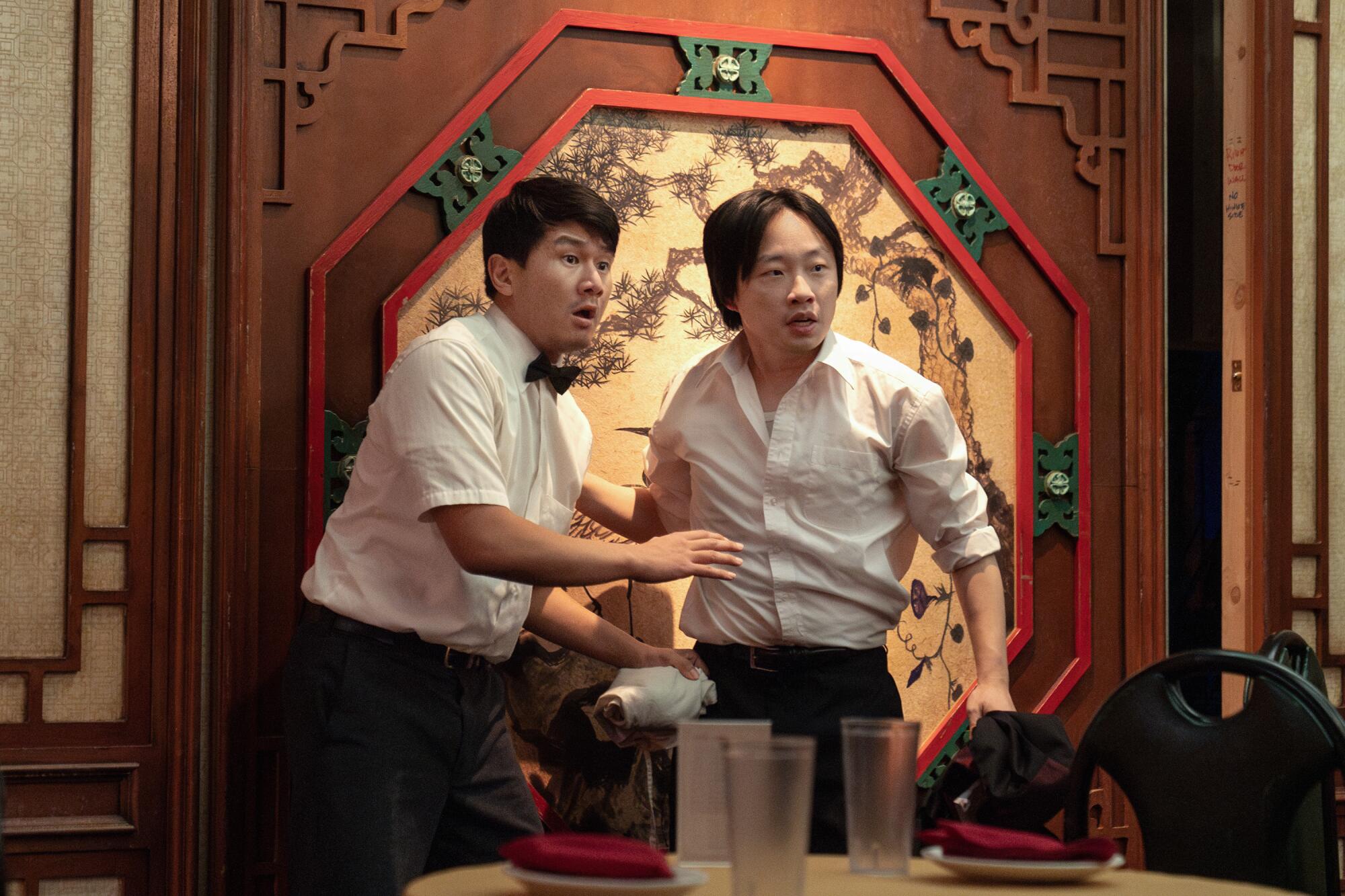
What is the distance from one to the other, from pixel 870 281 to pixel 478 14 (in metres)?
0.94

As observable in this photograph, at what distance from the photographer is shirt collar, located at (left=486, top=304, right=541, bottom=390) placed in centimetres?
236

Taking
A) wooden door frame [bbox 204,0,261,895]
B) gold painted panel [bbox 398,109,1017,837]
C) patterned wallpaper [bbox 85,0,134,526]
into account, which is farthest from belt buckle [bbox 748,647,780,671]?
patterned wallpaper [bbox 85,0,134,526]

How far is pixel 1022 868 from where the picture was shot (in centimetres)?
127

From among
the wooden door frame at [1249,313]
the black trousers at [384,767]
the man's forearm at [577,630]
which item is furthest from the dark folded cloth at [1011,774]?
the wooden door frame at [1249,313]

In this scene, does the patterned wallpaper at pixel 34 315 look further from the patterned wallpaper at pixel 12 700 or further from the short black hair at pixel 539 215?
the short black hair at pixel 539 215

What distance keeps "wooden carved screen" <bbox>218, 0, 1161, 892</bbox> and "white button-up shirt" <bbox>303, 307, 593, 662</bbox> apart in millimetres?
358

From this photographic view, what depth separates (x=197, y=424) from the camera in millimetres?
2527

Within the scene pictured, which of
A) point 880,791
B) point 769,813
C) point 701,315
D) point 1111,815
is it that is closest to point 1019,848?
point 880,791

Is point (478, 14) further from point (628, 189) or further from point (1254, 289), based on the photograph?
point (1254, 289)

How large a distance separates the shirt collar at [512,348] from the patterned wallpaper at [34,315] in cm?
76

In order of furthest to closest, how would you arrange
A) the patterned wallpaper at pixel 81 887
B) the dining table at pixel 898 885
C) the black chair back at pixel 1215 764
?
1. the patterned wallpaper at pixel 81 887
2. the black chair back at pixel 1215 764
3. the dining table at pixel 898 885

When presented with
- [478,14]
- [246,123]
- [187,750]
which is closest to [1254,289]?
[478,14]

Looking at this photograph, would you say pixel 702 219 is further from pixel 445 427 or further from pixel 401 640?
pixel 401 640

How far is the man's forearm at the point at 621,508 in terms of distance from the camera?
8.71ft
